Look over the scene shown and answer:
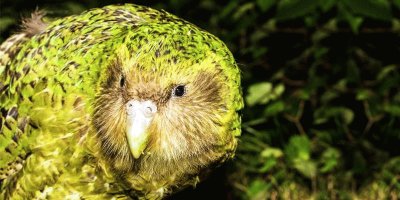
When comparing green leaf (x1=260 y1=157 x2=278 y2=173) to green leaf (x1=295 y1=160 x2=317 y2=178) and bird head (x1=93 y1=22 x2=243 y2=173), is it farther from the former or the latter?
bird head (x1=93 y1=22 x2=243 y2=173)

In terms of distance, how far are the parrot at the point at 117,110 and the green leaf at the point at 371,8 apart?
115 cm

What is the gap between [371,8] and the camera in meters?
4.16

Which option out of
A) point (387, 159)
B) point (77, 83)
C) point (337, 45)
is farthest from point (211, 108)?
→ point (387, 159)

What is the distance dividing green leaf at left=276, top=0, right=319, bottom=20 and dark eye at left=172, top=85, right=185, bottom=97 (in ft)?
5.37

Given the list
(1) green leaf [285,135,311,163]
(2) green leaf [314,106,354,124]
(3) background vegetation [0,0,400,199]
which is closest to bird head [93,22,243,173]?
(3) background vegetation [0,0,400,199]

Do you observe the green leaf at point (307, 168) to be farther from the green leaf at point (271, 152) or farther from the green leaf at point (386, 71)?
the green leaf at point (386, 71)

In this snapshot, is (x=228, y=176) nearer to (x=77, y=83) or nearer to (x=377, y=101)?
(x=377, y=101)

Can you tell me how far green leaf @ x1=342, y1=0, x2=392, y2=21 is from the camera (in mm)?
4141

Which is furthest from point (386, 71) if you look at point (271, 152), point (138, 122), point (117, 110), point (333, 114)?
point (138, 122)

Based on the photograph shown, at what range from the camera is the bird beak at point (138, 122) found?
286cm

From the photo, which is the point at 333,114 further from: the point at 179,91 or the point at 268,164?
the point at 179,91

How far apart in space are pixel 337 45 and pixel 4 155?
274 centimetres

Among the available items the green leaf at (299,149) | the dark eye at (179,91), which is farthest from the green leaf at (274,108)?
the dark eye at (179,91)

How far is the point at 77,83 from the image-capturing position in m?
3.31
